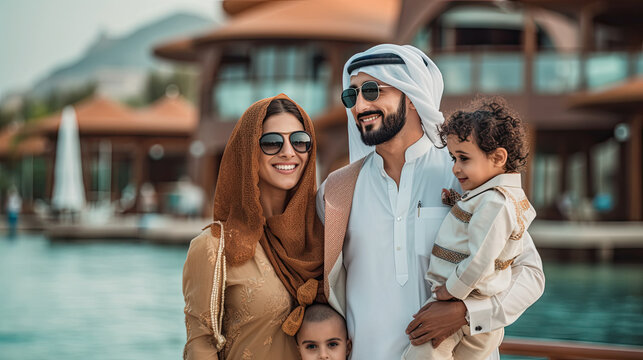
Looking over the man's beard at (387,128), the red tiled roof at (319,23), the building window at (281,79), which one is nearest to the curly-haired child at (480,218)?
the man's beard at (387,128)

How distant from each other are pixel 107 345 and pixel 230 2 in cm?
2188

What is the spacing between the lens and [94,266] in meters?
16.5

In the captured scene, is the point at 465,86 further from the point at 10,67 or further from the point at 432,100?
the point at 10,67

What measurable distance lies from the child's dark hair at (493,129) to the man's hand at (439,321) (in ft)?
1.55

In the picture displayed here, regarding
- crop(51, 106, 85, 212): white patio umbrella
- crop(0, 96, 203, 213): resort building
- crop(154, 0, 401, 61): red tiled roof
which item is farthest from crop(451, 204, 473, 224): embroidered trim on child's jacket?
crop(0, 96, 203, 213): resort building

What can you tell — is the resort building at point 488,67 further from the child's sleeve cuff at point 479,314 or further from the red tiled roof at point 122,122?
the child's sleeve cuff at point 479,314

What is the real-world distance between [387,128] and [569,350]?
1.36 metres

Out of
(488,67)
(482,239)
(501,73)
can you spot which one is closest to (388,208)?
(482,239)

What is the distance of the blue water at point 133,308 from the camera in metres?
9.48

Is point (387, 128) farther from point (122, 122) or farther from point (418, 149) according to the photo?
point (122, 122)

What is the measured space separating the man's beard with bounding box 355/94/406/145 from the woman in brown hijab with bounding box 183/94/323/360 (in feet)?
0.68

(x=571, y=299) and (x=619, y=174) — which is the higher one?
(x=619, y=174)

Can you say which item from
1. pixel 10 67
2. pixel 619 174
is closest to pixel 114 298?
pixel 619 174

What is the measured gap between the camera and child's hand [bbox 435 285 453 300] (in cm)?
254
